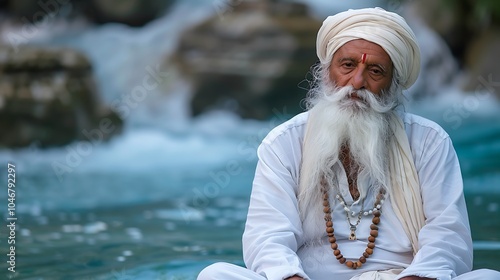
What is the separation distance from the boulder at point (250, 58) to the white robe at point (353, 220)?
7.95m

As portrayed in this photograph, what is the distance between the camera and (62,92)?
10.4 meters

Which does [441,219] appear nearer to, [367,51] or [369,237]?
[369,237]

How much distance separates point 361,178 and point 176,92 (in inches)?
334

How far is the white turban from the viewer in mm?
3014

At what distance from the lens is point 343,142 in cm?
307

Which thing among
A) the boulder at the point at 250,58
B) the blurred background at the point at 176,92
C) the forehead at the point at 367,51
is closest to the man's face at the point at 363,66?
the forehead at the point at 367,51

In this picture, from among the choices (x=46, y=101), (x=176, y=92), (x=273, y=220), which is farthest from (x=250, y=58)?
(x=273, y=220)

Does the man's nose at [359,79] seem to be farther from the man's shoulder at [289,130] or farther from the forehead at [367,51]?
the man's shoulder at [289,130]

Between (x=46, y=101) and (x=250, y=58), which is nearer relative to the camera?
(x=46, y=101)

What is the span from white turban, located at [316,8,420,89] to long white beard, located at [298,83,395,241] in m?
0.16

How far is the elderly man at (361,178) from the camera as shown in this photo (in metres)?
2.94

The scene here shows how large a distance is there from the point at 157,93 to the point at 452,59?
3.87 metres

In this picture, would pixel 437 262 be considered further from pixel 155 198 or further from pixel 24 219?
pixel 155 198

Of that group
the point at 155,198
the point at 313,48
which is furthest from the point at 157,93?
the point at 155,198
